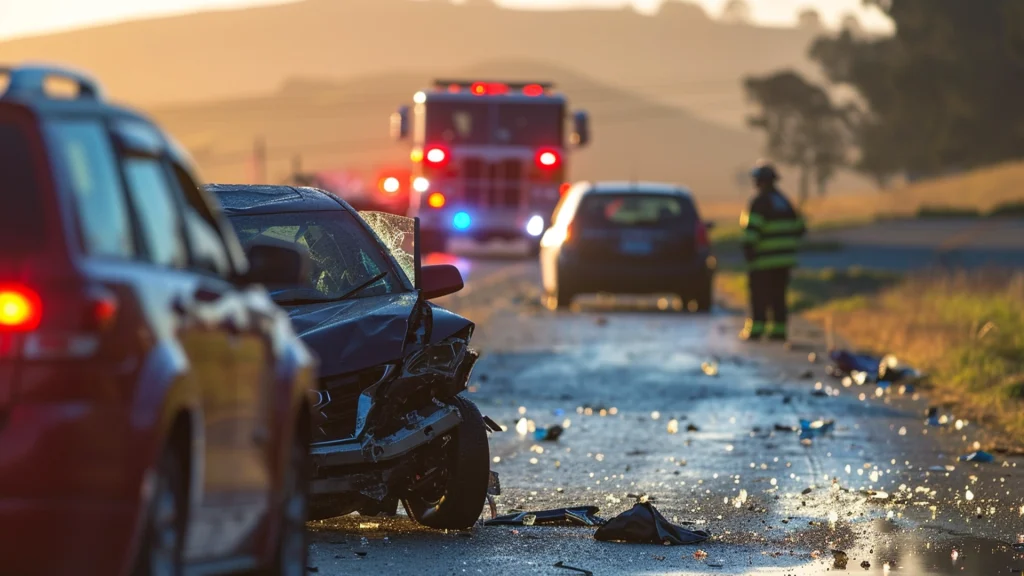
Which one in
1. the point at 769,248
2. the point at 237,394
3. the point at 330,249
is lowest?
the point at 769,248

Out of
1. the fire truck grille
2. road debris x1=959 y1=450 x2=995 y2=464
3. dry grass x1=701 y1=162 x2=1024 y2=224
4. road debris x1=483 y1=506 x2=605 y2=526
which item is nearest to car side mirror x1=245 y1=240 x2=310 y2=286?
road debris x1=483 y1=506 x2=605 y2=526

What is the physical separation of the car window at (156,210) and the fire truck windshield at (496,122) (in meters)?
32.2

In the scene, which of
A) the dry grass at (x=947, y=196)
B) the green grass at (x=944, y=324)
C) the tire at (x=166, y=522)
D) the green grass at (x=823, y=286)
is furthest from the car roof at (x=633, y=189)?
the dry grass at (x=947, y=196)

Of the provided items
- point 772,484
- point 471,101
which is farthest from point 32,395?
point 471,101

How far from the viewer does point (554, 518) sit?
32.7ft

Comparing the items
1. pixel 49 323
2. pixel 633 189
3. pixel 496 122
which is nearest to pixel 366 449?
pixel 49 323

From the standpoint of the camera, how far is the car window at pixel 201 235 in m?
6.09

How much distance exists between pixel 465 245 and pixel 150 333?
5133 centimetres

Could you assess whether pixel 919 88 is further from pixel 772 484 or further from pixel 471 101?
pixel 772 484

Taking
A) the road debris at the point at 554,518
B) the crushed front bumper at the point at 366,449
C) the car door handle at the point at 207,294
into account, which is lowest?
the road debris at the point at 554,518

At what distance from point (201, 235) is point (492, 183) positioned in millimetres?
33365

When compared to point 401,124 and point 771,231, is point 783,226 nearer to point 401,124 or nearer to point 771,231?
point 771,231

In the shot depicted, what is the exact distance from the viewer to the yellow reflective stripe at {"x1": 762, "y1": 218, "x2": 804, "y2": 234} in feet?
73.0

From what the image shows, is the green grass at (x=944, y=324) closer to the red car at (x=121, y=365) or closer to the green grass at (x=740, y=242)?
the green grass at (x=740, y=242)
